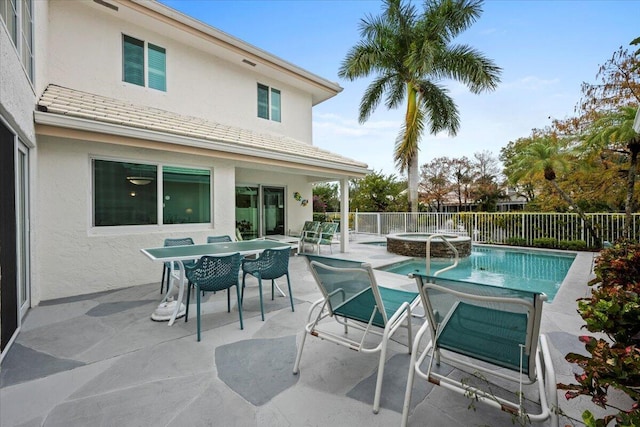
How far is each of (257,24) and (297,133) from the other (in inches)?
219

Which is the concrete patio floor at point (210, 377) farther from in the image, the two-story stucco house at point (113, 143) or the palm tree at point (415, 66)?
the palm tree at point (415, 66)

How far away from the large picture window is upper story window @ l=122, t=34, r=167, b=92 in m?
3.32

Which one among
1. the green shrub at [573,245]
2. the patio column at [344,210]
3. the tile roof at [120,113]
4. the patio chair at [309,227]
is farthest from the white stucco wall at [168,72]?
the green shrub at [573,245]

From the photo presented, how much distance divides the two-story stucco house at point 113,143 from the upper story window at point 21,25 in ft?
0.09

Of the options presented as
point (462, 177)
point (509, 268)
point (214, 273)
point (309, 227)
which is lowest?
point (509, 268)

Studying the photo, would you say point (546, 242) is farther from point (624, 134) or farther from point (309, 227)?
point (309, 227)

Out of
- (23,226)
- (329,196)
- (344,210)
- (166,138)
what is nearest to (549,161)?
(344,210)

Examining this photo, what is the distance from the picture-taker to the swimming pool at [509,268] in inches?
301

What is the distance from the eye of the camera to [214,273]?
→ 3920mm

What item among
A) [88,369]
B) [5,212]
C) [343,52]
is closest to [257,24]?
[343,52]

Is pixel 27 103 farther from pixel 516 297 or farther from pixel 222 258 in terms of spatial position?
pixel 516 297

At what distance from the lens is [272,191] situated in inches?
452

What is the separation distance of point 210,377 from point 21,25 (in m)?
5.78

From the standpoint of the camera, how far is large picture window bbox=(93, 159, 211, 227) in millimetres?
6020
